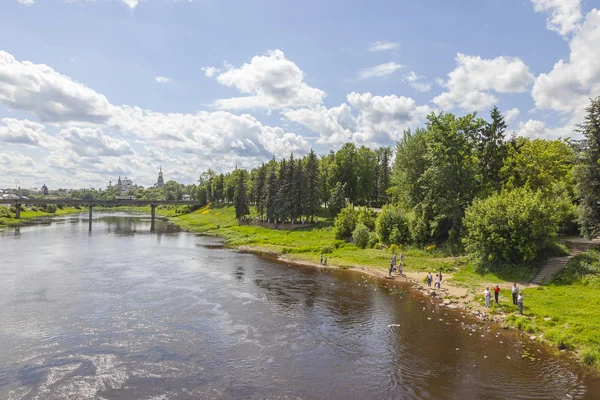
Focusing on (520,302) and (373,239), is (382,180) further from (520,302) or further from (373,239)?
(520,302)

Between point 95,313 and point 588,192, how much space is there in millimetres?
44667

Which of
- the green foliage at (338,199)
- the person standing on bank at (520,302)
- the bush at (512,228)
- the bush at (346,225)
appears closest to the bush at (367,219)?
the bush at (346,225)

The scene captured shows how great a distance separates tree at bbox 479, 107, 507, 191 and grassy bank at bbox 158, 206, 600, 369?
1339 cm

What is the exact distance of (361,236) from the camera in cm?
5991

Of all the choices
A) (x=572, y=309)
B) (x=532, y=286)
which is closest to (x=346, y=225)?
(x=532, y=286)

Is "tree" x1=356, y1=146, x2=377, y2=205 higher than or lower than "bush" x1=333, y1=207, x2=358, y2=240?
higher

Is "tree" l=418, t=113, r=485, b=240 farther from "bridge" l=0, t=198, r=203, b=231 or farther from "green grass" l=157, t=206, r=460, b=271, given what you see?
"bridge" l=0, t=198, r=203, b=231

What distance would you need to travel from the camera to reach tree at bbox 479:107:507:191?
51938mm

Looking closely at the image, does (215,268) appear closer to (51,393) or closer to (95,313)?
(95,313)

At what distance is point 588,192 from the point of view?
3591cm

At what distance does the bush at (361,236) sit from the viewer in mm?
59656

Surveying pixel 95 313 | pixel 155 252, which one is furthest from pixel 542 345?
pixel 155 252

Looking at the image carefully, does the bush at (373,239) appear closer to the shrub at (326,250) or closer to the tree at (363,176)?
the shrub at (326,250)

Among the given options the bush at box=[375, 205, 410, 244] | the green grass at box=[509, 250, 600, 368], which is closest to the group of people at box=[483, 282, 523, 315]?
the green grass at box=[509, 250, 600, 368]
